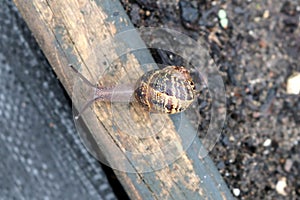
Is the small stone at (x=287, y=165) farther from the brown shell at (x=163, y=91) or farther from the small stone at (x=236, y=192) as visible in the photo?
the brown shell at (x=163, y=91)

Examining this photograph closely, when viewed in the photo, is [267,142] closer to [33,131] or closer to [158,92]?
[158,92]

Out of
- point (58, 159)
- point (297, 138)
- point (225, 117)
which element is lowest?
point (297, 138)

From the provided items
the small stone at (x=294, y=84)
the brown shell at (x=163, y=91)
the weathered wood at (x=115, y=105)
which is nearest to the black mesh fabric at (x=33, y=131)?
the weathered wood at (x=115, y=105)

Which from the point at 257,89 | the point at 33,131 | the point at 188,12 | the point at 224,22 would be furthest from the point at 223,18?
the point at 33,131

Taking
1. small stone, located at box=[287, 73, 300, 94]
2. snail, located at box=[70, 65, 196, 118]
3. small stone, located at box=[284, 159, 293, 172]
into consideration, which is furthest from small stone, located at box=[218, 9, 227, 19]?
small stone, located at box=[284, 159, 293, 172]

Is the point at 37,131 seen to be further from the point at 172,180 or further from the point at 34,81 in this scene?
the point at 172,180

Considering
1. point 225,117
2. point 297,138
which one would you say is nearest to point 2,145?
point 225,117

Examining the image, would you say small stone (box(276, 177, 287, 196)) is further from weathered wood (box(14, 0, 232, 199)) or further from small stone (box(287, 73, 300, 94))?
weathered wood (box(14, 0, 232, 199))
